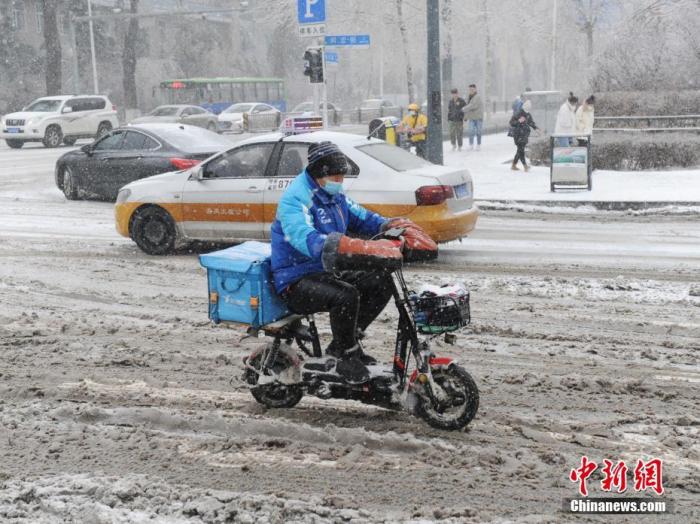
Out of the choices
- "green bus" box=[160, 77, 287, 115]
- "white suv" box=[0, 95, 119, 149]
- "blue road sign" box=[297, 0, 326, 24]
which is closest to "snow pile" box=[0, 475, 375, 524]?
"blue road sign" box=[297, 0, 326, 24]

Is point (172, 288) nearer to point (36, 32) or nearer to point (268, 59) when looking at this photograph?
point (36, 32)

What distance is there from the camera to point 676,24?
30.9 m

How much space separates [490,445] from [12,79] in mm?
58068

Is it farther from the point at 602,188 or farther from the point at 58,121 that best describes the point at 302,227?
the point at 58,121

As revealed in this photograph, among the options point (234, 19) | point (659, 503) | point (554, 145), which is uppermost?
point (234, 19)

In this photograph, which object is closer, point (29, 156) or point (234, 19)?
→ point (29, 156)

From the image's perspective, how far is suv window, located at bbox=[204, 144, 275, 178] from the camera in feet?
37.3

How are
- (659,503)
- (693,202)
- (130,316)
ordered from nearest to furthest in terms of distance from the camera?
(659,503) < (130,316) < (693,202)

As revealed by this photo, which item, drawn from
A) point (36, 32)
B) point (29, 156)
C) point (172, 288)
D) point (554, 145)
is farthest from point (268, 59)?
point (172, 288)

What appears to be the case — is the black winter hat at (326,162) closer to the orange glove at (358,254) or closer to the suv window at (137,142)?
the orange glove at (358,254)

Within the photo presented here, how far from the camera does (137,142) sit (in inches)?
665

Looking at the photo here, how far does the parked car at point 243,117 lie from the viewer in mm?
43969

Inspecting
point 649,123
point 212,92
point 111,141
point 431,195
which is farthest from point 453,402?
point 212,92

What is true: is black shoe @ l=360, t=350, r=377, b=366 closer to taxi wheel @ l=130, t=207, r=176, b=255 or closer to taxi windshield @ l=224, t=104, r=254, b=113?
taxi wheel @ l=130, t=207, r=176, b=255
